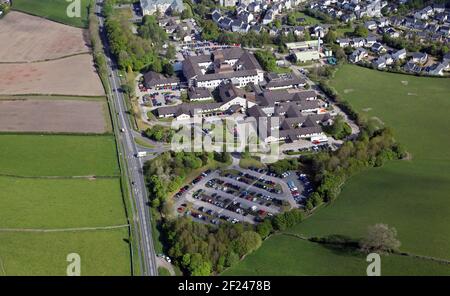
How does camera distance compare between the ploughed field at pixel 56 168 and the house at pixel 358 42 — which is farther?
the house at pixel 358 42

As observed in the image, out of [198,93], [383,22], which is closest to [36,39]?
[198,93]

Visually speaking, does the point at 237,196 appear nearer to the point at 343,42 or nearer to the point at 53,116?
the point at 53,116

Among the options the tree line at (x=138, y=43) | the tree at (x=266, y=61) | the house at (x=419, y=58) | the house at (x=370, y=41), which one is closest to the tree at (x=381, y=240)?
A: the tree at (x=266, y=61)

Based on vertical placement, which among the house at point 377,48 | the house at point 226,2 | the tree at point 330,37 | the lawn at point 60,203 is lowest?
the lawn at point 60,203

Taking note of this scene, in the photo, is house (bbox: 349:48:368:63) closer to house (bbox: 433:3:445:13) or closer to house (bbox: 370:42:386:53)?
house (bbox: 370:42:386:53)

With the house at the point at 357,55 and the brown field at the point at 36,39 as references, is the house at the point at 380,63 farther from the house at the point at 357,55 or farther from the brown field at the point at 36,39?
the brown field at the point at 36,39

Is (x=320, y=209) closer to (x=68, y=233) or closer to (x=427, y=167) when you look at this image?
(x=427, y=167)
